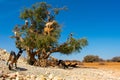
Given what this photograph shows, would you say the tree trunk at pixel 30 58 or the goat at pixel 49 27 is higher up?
the goat at pixel 49 27

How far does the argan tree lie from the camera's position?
1345 inches

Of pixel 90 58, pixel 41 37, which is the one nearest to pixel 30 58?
pixel 41 37

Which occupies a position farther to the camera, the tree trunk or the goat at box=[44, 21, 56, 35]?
the goat at box=[44, 21, 56, 35]

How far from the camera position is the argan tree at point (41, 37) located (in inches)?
1345

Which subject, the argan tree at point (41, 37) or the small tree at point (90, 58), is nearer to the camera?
the argan tree at point (41, 37)

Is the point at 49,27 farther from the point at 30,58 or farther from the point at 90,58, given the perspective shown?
the point at 90,58

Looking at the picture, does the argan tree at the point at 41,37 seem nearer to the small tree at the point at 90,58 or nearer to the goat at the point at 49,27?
the goat at the point at 49,27

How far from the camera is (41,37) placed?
33.6 m

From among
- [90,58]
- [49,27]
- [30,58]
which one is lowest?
[30,58]

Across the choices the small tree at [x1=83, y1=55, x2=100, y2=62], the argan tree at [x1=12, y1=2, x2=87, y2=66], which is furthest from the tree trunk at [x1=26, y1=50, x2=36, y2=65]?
the small tree at [x1=83, y1=55, x2=100, y2=62]

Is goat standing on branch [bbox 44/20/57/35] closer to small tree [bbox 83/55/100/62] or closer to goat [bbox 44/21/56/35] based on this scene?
goat [bbox 44/21/56/35]

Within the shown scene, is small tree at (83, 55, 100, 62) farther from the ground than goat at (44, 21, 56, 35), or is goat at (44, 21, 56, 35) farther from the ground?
goat at (44, 21, 56, 35)

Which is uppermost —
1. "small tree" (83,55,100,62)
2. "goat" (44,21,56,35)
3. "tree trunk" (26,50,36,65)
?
"goat" (44,21,56,35)

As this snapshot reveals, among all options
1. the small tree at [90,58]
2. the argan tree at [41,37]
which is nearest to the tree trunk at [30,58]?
the argan tree at [41,37]
